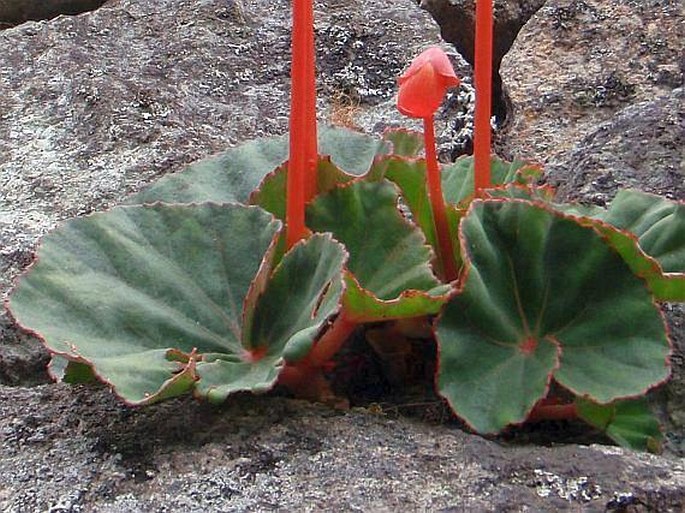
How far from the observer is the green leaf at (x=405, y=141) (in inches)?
47.0

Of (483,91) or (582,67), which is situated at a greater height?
(483,91)

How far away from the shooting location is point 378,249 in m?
0.98

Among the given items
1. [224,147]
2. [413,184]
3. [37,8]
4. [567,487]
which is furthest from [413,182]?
[37,8]

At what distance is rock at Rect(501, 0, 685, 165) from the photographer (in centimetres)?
147

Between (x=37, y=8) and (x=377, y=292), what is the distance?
129 centimetres

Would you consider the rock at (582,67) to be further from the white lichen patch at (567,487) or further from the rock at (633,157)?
the white lichen patch at (567,487)

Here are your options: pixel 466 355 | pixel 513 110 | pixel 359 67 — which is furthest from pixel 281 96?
pixel 466 355

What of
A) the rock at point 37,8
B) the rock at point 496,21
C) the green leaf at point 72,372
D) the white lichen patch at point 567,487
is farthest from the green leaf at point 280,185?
the rock at point 37,8

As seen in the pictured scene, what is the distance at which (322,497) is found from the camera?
2.75 ft

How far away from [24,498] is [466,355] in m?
0.37

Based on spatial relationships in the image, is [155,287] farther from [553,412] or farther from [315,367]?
[553,412]

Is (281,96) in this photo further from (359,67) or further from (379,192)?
(379,192)

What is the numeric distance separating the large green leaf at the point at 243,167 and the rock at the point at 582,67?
0.31 meters

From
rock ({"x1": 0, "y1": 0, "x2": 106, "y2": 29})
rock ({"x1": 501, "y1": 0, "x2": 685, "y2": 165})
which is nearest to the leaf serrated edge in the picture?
rock ({"x1": 501, "y1": 0, "x2": 685, "y2": 165})
